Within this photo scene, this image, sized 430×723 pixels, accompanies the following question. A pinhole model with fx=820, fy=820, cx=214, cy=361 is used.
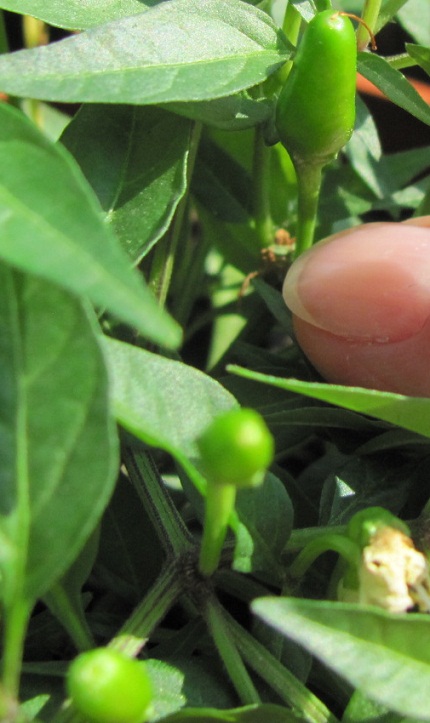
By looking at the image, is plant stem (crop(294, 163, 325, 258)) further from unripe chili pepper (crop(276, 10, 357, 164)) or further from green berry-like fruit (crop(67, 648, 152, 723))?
green berry-like fruit (crop(67, 648, 152, 723))

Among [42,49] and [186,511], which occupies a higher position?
[42,49]

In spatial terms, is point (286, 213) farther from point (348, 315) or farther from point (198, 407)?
point (198, 407)

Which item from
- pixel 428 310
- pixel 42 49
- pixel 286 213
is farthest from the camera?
pixel 286 213

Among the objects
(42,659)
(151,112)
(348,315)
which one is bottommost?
(42,659)

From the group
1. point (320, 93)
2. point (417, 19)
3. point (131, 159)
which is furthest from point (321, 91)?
point (417, 19)

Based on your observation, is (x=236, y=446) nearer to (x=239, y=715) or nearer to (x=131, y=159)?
(x=239, y=715)

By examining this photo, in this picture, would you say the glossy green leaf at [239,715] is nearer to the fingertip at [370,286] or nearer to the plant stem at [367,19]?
the fingertip at [370,286]

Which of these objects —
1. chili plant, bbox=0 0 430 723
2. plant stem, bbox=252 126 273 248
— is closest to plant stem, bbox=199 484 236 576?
chili plant, bbox=0 0 430 723

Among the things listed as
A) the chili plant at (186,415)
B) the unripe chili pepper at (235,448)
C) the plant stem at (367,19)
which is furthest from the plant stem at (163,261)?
the unripe chili pepper at (235,448)

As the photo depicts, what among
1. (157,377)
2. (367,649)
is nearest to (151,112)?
(157,377)
